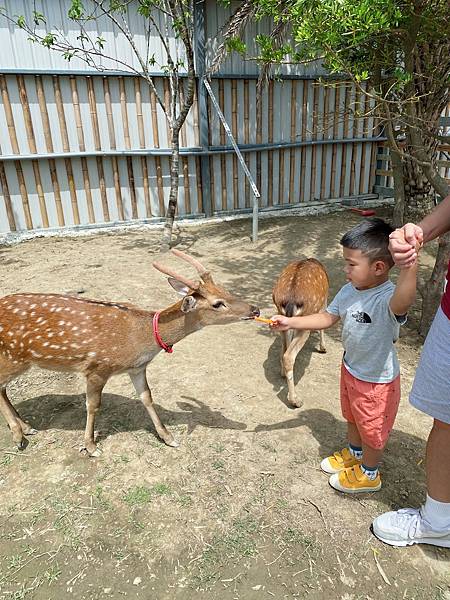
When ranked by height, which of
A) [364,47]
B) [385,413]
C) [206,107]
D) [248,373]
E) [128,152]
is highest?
[364,47]

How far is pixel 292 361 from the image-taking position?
3.91 m

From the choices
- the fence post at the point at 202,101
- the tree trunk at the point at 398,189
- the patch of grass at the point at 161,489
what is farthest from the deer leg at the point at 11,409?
the fence post at the point at 202,101

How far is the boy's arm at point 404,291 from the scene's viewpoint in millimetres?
2062

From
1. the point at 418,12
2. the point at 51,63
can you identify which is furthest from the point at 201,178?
the point at 418,12

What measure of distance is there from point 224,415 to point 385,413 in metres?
1.46

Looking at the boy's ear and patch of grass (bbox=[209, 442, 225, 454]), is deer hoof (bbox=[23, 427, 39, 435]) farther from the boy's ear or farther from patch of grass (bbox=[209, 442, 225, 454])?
the boy's ear

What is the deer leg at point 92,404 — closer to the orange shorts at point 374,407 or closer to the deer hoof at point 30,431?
the deer hoof at point 30,431

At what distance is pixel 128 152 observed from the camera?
8844mm

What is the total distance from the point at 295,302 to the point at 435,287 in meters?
1.57

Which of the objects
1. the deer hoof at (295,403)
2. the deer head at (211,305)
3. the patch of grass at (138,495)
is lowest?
the deer hoof at (295,403)

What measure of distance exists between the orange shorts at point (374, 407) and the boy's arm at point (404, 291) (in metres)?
0.49

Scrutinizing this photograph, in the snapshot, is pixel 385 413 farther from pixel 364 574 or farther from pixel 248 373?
pixel 248 373

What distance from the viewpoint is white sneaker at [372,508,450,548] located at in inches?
96.4

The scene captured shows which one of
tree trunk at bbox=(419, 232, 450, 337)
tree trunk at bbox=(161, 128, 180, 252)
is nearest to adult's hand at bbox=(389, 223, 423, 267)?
tree trunk at bbox=(419, 232, 450, 337)
